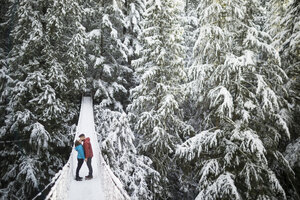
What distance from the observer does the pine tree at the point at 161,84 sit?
1052 cm

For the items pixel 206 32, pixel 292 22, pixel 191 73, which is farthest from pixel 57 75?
pixel 292 22

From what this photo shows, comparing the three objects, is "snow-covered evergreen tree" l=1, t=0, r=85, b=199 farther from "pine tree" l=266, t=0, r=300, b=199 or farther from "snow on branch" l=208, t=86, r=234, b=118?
"pine tree" l=266, t=0, r=300, b=199

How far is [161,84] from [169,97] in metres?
0.81

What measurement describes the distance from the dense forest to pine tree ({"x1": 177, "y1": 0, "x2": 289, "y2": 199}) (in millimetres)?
34

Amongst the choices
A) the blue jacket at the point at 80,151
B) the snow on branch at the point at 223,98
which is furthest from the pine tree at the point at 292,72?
the blue jacket at the point at 80,151

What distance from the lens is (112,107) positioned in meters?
15.8

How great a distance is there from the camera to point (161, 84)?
1064 centimetres

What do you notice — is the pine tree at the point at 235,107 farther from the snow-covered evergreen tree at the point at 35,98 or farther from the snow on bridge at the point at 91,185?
the snow-covered evergreen tree at the point at 35,98

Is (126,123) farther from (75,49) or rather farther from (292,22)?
(292,22)

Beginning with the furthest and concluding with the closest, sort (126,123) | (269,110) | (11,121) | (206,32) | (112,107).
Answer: (112,107), (11,121), (126,123), (206,32), (269,110)

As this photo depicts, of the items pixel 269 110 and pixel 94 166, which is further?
pixel 94 166

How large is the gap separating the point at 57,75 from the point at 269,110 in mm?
9583

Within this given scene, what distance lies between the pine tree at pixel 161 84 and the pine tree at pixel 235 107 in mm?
2568

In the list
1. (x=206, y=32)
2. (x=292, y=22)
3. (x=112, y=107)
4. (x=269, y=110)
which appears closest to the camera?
(x=269, y=110)
